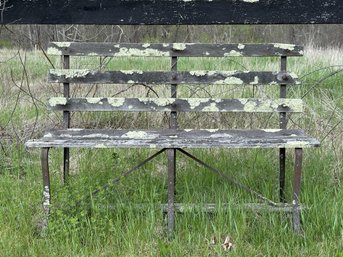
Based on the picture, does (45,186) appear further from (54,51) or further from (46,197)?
(54,51)

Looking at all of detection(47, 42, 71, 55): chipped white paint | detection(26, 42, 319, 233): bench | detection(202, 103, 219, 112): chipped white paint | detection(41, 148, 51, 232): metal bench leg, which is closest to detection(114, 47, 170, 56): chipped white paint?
detection(26, 42, 319, 233): bench

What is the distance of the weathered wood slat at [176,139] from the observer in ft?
10.1

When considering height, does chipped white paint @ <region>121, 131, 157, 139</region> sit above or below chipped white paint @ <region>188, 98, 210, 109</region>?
below

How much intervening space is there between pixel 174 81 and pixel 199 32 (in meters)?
5.52

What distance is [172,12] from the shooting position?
148 inches

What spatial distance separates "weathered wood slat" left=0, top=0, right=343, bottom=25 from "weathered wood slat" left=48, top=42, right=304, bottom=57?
0.17 m

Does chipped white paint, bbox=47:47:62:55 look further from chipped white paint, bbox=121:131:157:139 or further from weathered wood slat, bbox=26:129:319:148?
chipped white paint, bbox=121:131:157:139

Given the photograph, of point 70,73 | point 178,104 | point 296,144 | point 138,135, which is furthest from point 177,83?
point 296,144

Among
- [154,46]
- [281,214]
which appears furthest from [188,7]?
[281,214]

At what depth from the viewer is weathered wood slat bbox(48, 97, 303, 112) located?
3660 millimetres

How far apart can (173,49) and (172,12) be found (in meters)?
0.27

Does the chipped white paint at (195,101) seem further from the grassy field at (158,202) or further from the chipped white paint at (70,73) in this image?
the chipped white paint at (70,73)

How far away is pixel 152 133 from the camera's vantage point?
3.51m

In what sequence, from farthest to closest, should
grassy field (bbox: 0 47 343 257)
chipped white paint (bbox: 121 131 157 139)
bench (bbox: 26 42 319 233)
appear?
bench (bbox: 26 42 319 233)
chipped white paint (bbox: 121 131 157 139)
grassy field (bbox: 0 47 343 257)
